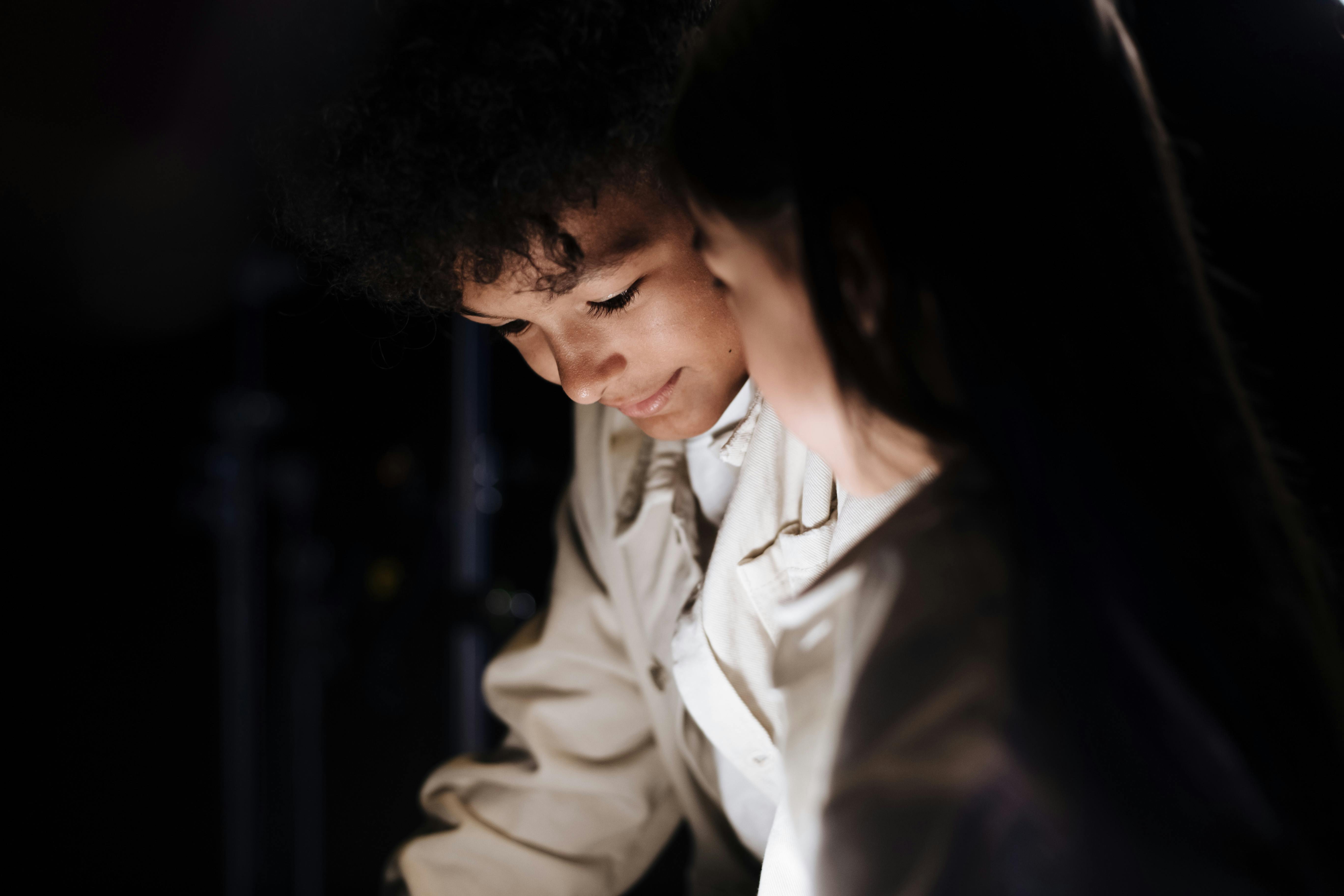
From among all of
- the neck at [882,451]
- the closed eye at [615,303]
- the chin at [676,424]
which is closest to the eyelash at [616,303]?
the closed eye at [615,303]

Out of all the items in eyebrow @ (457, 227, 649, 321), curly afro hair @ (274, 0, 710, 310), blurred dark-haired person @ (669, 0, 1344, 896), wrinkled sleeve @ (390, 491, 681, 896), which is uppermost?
curly afro hair @ (274, 0, 710, 310)

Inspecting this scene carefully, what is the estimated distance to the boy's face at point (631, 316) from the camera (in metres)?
0.60

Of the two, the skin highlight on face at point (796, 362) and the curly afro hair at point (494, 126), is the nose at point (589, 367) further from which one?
the skin highlight on face at point (796, 362)

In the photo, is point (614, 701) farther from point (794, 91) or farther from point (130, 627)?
point (130, 627)

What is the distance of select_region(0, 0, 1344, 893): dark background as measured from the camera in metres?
1.57

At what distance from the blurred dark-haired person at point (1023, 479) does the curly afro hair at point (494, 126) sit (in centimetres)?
15

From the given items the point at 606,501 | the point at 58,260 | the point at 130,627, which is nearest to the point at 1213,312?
the point at 606,501

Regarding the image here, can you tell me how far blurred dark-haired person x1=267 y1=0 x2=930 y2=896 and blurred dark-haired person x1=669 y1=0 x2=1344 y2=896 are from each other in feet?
0.39

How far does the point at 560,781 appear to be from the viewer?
3.04 ft

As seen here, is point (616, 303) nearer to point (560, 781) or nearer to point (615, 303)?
point (615, 303)

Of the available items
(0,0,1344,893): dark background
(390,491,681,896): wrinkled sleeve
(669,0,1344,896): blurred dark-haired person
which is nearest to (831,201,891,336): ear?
(669,0,1344,896): blurred dark-haired person

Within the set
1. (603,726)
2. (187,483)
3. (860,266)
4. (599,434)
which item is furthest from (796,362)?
(187,483)

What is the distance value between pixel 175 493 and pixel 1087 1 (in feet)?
6.42

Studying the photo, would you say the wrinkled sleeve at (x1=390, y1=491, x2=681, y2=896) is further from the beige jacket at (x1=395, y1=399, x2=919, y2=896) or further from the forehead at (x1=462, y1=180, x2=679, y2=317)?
the forehead at (x1=462, y1=180, x2=679, y2=317)
